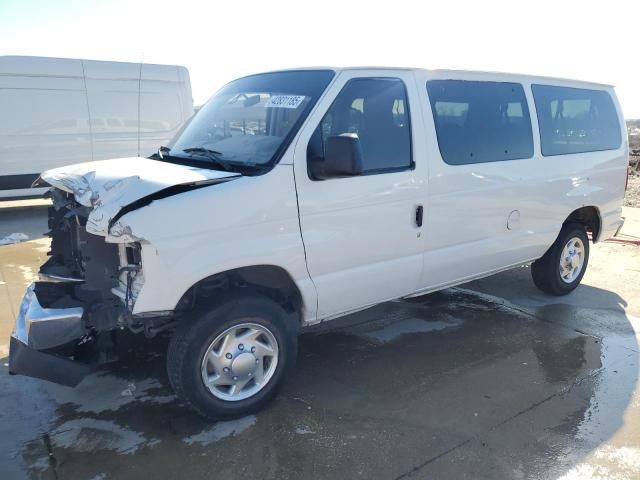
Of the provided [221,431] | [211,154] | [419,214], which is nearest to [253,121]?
[211,154]

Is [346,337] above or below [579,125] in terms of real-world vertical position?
below

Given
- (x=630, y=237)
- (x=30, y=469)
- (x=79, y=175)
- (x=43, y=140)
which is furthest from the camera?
(x=43, y=140)

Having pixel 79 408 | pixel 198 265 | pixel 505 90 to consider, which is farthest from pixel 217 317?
pixel 505 90

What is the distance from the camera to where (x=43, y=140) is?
9.61 m

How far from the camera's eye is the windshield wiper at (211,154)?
3.34 metres

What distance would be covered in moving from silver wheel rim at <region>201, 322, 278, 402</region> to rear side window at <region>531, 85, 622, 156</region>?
3162 millimetres

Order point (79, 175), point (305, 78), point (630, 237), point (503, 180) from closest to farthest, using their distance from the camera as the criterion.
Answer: point (79, 175) → point (305, 78) → point (503, 180) → point (630, 237)

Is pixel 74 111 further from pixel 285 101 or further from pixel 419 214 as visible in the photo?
pixel 419 214

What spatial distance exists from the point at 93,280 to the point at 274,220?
1.20 meters

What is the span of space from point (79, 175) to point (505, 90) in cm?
347

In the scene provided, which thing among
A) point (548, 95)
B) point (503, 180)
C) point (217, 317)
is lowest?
point (217, 317)

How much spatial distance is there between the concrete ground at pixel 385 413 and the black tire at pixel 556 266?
1.98 ft

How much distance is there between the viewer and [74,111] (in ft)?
32.0

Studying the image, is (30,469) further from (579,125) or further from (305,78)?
(579,125)
